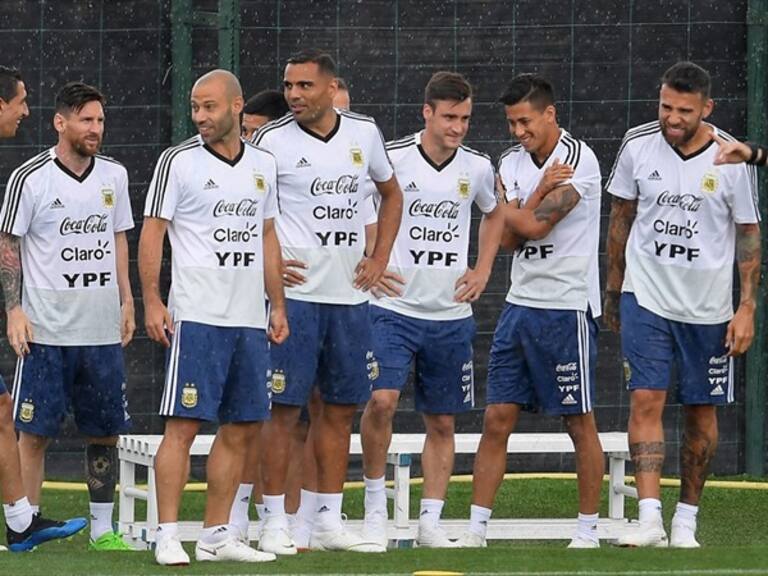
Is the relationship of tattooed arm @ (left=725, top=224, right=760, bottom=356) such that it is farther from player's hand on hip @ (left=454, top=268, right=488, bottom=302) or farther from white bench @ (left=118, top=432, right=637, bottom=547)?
white bench @ (left=118, top=432, right=637, bottom=547)

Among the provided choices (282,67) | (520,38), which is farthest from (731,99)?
(282,67)

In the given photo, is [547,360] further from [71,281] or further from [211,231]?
[71,281]

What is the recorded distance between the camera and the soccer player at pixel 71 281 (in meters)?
9.62

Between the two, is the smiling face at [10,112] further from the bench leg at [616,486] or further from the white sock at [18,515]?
the bench leg at [616,486]

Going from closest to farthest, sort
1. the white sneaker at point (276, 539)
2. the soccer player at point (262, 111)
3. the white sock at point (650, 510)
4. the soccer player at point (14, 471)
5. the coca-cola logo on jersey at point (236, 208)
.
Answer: the coca-cola logo on jersey at point (236, 208)
the white sneaker at point (276, 539)
the soccer player at point (14, 471)
the white sock at point (650, 510)
the soccer player at point (262, 111)

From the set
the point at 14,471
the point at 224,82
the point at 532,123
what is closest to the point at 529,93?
the point at 532,123

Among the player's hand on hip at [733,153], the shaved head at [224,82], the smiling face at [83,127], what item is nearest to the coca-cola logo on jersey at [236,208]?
the shaved head at [224,82]

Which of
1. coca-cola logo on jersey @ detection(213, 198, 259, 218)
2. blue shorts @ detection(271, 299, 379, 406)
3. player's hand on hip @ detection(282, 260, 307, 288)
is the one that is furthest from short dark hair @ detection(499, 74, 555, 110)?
coca-cola logo on jersey @ detection(213, 198, 259, 218)

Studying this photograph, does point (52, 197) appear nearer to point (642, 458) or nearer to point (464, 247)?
point (464, 247)

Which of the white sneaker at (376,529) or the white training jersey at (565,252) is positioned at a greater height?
the white training jersey at (565,252)

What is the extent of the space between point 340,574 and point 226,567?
0.49m

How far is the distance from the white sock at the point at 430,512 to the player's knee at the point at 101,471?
1.57 m

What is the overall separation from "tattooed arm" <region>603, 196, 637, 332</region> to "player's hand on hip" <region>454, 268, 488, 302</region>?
713mm

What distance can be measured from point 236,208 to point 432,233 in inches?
64.2
